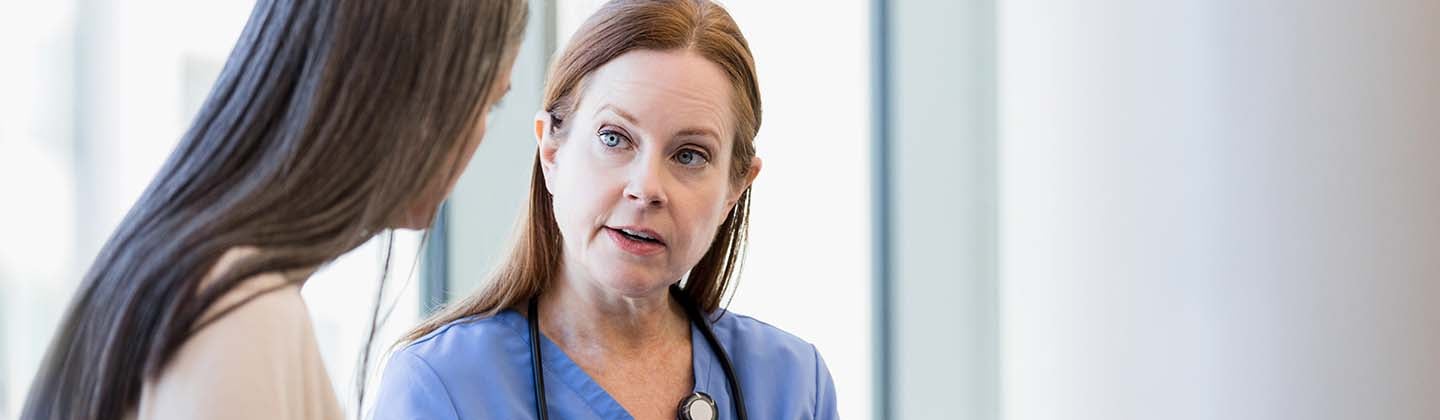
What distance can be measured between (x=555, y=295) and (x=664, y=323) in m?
0.11

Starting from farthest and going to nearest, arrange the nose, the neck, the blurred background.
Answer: the blurred background < the neck < the nose

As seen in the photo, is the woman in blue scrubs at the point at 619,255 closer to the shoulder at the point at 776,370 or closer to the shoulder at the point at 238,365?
the shoulder at the point at 776,370

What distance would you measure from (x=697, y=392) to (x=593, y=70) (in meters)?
0.29

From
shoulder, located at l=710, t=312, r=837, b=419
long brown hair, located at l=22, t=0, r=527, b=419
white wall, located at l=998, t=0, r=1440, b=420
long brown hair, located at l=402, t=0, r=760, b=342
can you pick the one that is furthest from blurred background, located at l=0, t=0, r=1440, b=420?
long brown hair, located at l=22, t=0, r=527, b=419

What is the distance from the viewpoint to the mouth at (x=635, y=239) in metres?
1.11

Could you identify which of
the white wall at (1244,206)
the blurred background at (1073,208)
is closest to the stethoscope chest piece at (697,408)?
the blurred background at (1073,208)

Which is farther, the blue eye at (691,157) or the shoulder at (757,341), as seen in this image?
the shoulder at (757,341)

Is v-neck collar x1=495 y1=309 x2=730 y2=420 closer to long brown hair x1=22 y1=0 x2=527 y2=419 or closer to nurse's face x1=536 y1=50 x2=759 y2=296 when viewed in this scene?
nurse's face x1=536 y1=50 x2=759 y2=296

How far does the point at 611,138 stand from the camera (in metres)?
1.12

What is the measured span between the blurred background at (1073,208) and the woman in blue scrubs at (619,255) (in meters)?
0.25

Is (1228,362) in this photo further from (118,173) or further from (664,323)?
(118,173)

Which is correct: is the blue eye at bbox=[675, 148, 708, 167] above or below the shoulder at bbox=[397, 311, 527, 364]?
above

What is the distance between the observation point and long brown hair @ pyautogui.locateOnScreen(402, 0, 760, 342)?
3.79 ft

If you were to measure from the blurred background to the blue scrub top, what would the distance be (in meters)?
0.25
